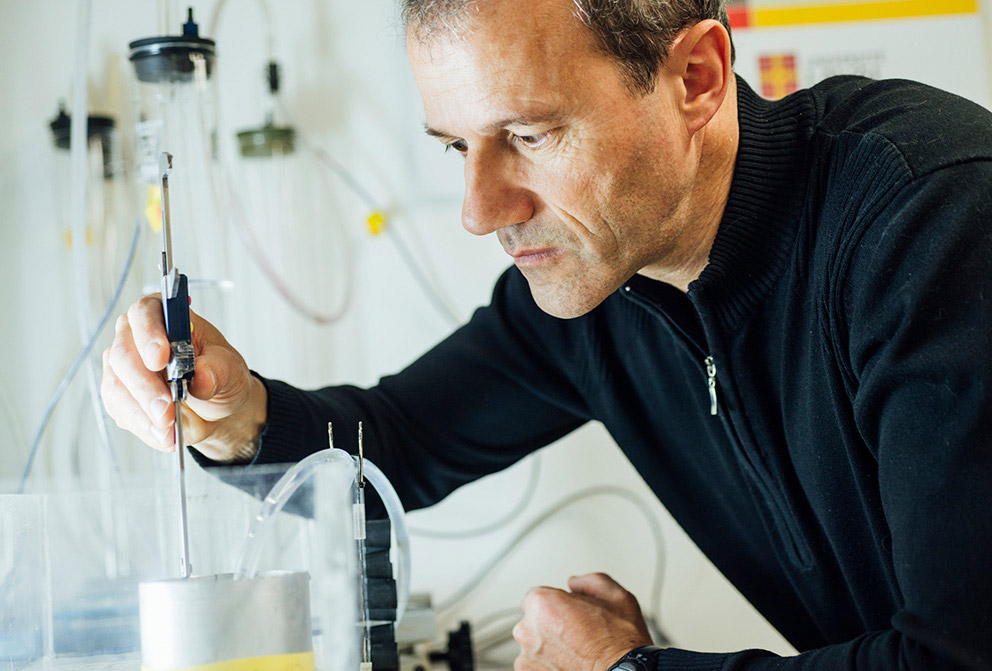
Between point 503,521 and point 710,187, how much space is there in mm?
821

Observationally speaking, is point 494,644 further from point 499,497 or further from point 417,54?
point 417,54

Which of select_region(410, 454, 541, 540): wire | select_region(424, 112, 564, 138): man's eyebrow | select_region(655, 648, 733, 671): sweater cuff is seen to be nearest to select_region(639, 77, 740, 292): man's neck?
select_region(424, 112, 564, 138): man's eyebrow

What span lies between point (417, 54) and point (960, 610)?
69 cm

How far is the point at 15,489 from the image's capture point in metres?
0.84

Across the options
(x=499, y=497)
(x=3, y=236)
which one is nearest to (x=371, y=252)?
(x=499, y=497)

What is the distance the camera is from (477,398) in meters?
1.29

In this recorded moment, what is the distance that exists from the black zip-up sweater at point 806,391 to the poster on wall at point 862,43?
72 centimetres

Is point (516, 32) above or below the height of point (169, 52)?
below

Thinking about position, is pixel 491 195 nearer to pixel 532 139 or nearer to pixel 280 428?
pixel 532 139

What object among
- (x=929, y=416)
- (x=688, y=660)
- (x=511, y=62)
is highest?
(x=511, y=62)

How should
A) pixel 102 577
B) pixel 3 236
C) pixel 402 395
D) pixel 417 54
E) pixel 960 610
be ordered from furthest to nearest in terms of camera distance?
pixel 3 236
pixel 402 395
pixel 417 54
pixel 102 577
pixel 960 610

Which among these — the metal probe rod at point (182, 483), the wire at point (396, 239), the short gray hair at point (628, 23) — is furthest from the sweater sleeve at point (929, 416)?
the wire at point (396, 239)

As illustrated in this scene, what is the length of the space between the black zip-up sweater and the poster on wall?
0.72 meters

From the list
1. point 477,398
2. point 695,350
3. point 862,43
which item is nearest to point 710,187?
point 695,350
